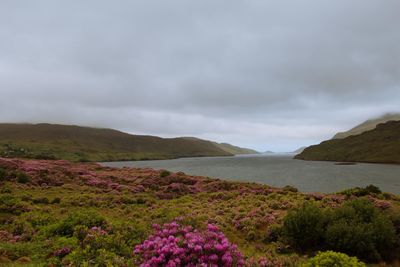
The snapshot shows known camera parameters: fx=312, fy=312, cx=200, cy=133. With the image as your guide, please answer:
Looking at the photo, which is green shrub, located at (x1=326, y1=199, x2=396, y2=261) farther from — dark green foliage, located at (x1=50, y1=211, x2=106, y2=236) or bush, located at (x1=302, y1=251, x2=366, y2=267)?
dark green foliage, located at (x1=50, y1=211, x2=106, y2=236)

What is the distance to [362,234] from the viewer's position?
1377 centimetres

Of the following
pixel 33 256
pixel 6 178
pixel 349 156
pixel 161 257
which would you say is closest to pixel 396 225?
pixel 161 257

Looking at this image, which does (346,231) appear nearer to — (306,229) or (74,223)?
(306,229)

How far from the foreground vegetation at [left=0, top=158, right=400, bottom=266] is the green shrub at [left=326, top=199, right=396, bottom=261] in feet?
0.14

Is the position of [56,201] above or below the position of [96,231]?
below

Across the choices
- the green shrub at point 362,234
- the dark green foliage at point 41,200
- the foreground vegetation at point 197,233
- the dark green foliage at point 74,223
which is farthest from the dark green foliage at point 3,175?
the green shrub at point 362,234

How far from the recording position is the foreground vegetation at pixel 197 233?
8.27m

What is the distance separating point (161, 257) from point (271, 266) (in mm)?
3970

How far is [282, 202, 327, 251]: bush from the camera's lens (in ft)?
50.6

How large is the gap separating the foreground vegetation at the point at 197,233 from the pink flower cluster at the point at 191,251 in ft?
0.08

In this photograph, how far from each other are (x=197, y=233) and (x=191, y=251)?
942mm

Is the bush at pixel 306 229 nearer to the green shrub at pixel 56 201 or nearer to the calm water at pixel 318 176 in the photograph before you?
the green shrub at pixel 56 201

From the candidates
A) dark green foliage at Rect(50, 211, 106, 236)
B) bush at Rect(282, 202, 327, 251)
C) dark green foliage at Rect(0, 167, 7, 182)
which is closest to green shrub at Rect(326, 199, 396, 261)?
bush at Rect(282, 202, 327, 251)

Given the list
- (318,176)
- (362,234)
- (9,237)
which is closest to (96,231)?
(9,237)
